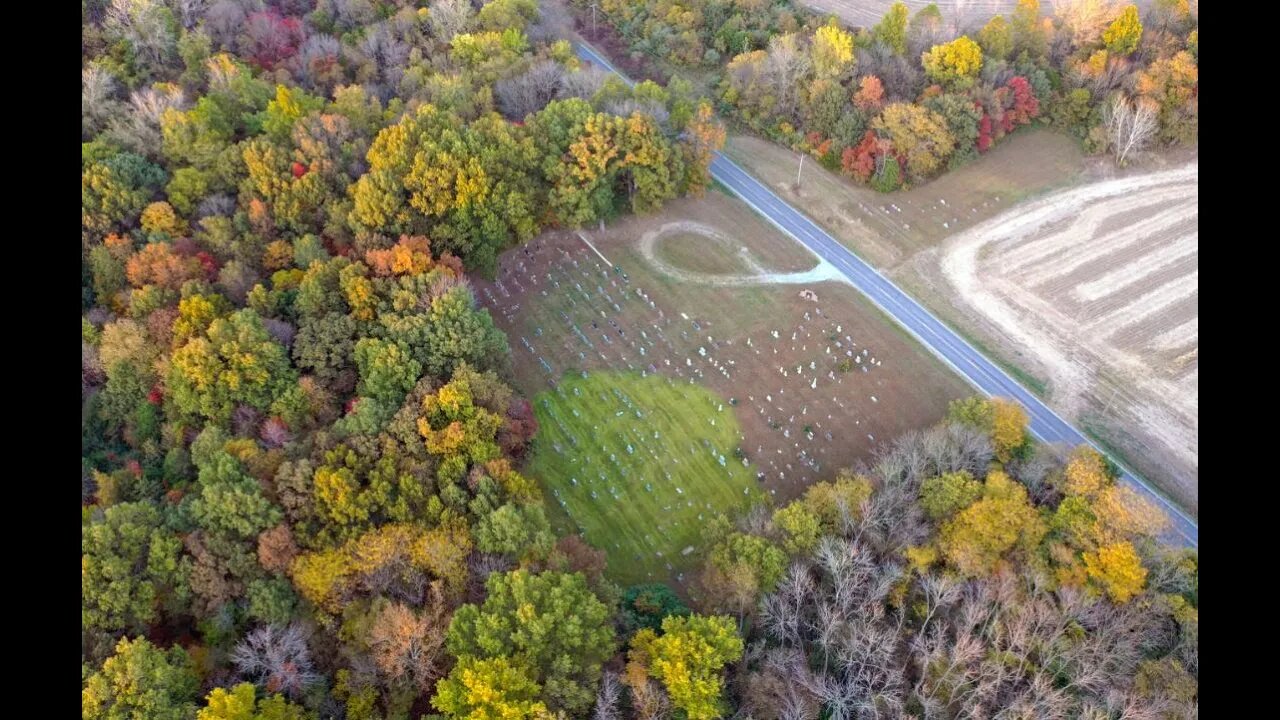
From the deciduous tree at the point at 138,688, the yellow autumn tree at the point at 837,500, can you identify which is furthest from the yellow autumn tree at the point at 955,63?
the deciduous tree at the point at 138,688

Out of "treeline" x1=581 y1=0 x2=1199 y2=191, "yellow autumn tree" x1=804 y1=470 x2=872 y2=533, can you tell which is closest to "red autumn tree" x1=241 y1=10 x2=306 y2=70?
"treeline" x1=581 y1=0 x2=1199 y2=191

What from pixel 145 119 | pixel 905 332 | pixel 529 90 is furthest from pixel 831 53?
pixel 145 119

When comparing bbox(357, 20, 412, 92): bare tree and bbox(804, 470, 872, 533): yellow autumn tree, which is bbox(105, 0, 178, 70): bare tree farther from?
bbox(804, 470, 872, 533): yellow autumn tree

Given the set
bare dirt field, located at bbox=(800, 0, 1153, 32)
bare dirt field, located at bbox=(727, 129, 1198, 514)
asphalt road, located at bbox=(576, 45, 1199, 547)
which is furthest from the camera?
bare dirt field, located at bbox=(800, 0, 1153, 32)

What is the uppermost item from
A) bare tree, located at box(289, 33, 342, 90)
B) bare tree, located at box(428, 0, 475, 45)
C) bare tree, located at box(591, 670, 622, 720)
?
bare tree, located at box(428, 0, 475, 45)

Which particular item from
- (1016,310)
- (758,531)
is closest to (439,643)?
(758,531)

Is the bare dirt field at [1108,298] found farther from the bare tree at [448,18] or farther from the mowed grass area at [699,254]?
the bare tree at [448,18]

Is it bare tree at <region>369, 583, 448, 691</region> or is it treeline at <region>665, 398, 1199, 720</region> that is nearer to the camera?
bare tree at <region>369, 583, 448, 691</region>
